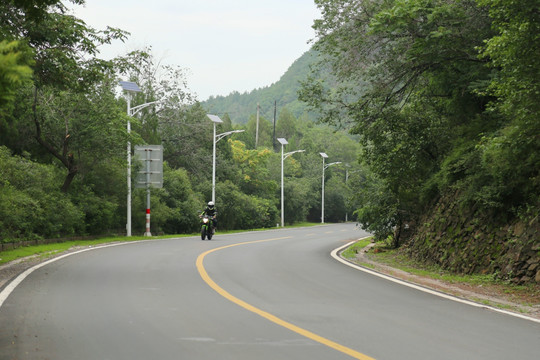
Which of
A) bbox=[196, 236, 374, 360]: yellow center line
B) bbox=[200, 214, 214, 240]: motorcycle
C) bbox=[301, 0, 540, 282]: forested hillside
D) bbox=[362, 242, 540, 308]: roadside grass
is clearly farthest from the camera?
bbox=[200, 214, 214, 240]: motorcycle

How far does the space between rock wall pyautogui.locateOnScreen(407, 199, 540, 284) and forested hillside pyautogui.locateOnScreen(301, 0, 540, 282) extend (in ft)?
0.11

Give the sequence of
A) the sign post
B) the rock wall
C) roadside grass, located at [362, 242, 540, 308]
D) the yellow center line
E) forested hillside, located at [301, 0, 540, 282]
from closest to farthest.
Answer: the yellow center line → roadside grass, located at [362, 242, 540, 308] → forested hillside, located at [301, 0, 540, 282] → the rock wall → the sign post

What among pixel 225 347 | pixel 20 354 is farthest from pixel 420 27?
pixel 20 354

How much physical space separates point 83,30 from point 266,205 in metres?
45.5

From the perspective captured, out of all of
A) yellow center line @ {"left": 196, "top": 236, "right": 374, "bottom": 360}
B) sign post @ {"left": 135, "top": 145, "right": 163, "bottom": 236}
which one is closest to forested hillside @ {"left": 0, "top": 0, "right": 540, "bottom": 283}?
sign post @ {"left": 135, "top": 145, "right": 163, "bottom": 236}

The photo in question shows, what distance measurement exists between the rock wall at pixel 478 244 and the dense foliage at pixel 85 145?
990 centimetres

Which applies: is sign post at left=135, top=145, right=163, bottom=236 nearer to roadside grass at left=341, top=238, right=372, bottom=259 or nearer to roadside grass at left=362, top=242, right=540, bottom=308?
roadside grass at left=341, top=238, right=372, bottom=259

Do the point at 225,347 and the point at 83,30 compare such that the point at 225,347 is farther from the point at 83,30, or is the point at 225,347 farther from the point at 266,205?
the point at 266,205

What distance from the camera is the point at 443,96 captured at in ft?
65.3

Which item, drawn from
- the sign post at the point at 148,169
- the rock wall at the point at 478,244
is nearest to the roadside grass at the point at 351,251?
the rock wall at the point at 478,244

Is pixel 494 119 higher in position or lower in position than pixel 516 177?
higher

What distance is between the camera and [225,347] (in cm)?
696

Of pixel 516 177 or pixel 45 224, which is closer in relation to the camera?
pixel 516 177

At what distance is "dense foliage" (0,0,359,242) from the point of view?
1555 cm
